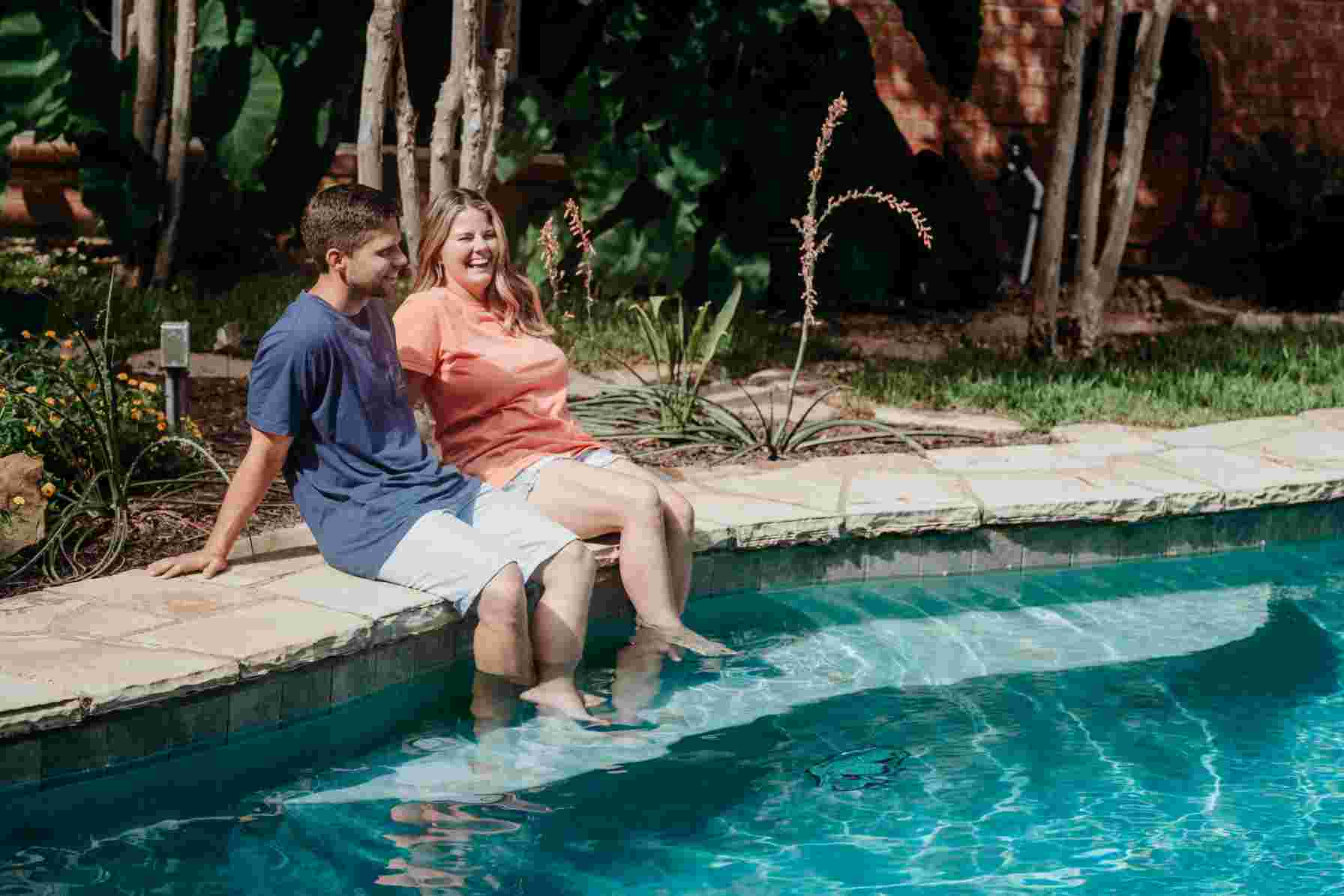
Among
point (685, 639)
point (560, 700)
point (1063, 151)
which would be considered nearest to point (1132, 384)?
point (1063, 151)

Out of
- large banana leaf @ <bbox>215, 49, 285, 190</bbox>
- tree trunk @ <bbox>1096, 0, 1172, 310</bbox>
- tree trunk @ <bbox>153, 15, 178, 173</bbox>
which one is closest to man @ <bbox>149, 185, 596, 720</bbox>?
large banana leaf @ <bbox>215, 49, 285, 190</bbox>

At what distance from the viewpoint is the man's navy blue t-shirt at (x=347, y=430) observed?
3.85 metres

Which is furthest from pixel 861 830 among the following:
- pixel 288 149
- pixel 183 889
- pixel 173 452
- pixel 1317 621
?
pixel 288 149

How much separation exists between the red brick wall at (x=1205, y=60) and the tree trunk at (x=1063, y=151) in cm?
322

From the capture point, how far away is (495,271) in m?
4.44

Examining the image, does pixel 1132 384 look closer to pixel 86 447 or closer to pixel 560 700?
pixel 560 700

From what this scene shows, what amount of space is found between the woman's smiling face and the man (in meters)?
0.34

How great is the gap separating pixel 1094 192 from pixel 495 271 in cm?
426

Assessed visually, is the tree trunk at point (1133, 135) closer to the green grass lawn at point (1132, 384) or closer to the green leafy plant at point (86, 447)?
the green grass lawn at point (1132, 384)

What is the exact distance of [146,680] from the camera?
337cm

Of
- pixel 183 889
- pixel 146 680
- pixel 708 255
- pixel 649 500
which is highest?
pixel 708 255

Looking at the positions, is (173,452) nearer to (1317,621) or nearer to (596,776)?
(596,776)

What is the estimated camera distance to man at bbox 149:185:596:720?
3.87 meters

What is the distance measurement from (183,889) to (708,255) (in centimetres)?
636
